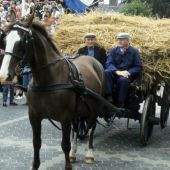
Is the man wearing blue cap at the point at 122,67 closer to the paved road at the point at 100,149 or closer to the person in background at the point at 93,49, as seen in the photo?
the person in background at the point at 93,49

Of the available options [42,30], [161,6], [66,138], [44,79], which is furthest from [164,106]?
[161,6]

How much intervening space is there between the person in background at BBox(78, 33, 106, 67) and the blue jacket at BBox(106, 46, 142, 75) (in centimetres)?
29

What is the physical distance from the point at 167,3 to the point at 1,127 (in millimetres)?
32521

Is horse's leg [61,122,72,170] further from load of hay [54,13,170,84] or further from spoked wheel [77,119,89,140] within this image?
load of hay [54,13,170,84]

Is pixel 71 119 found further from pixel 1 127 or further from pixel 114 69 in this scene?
pixel 1 127

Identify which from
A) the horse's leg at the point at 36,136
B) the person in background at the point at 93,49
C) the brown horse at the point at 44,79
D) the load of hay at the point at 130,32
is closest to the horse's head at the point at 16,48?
the brown horse at the point at 44,79

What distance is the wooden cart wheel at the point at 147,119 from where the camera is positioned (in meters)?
7.63

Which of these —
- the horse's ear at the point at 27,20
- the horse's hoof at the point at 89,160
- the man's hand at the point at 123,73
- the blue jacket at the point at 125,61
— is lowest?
the horse's hoof at the point at 89,160

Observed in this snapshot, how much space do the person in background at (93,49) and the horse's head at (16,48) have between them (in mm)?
2422

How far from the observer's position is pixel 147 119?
25.9ft

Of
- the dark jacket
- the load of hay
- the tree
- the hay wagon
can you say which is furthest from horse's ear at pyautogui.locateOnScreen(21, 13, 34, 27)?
the tree

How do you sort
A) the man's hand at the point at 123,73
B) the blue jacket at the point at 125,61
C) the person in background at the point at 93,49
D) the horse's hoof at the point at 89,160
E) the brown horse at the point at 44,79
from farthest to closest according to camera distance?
the person in background at the point at 93,49 < the blue jacket at the point at 125,61 < the man's hand at the point at 123,73 < the horse's hoof at the point at 89,160 < the brown horse at the point at 44,79

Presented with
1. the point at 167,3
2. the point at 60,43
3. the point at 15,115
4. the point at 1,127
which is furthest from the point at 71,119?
the point at 167,3

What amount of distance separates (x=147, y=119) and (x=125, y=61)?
1053 millimetres
